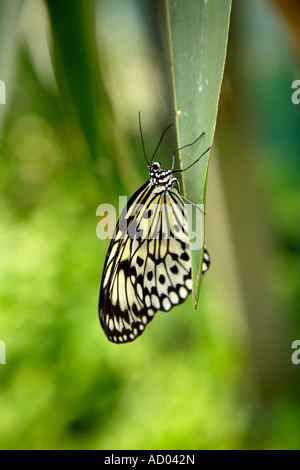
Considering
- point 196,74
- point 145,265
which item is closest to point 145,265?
point 145,265

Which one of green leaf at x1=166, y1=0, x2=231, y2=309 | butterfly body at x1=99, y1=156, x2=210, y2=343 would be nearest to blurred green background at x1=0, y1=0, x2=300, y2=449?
butterfly body at x1=99, y1=156, x2=210, y2=343

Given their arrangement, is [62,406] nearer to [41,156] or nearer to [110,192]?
[110,192]

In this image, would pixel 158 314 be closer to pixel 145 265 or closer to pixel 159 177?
pixel 145 265

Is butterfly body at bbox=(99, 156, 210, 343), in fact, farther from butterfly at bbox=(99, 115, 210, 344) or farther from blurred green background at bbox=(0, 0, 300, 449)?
blurred green background at bbox=(0, 0, 300, 449)

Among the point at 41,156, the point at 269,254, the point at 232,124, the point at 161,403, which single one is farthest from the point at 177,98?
the point at 41,156

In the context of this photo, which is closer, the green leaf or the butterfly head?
the green leaf

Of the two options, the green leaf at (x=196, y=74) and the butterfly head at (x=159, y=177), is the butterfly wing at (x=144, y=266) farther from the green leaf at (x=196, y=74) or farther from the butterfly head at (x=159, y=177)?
the green leaf at (x=196, y=74)

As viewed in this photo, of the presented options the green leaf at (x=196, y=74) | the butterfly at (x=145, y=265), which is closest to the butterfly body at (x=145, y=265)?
the butterfly at (x=145, y=265)

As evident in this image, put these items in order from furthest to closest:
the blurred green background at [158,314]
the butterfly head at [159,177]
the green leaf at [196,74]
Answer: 1. the blurred green background at [158,314]
2. the butterfly head at [159,177]
3. the green leaf at [196,74]
